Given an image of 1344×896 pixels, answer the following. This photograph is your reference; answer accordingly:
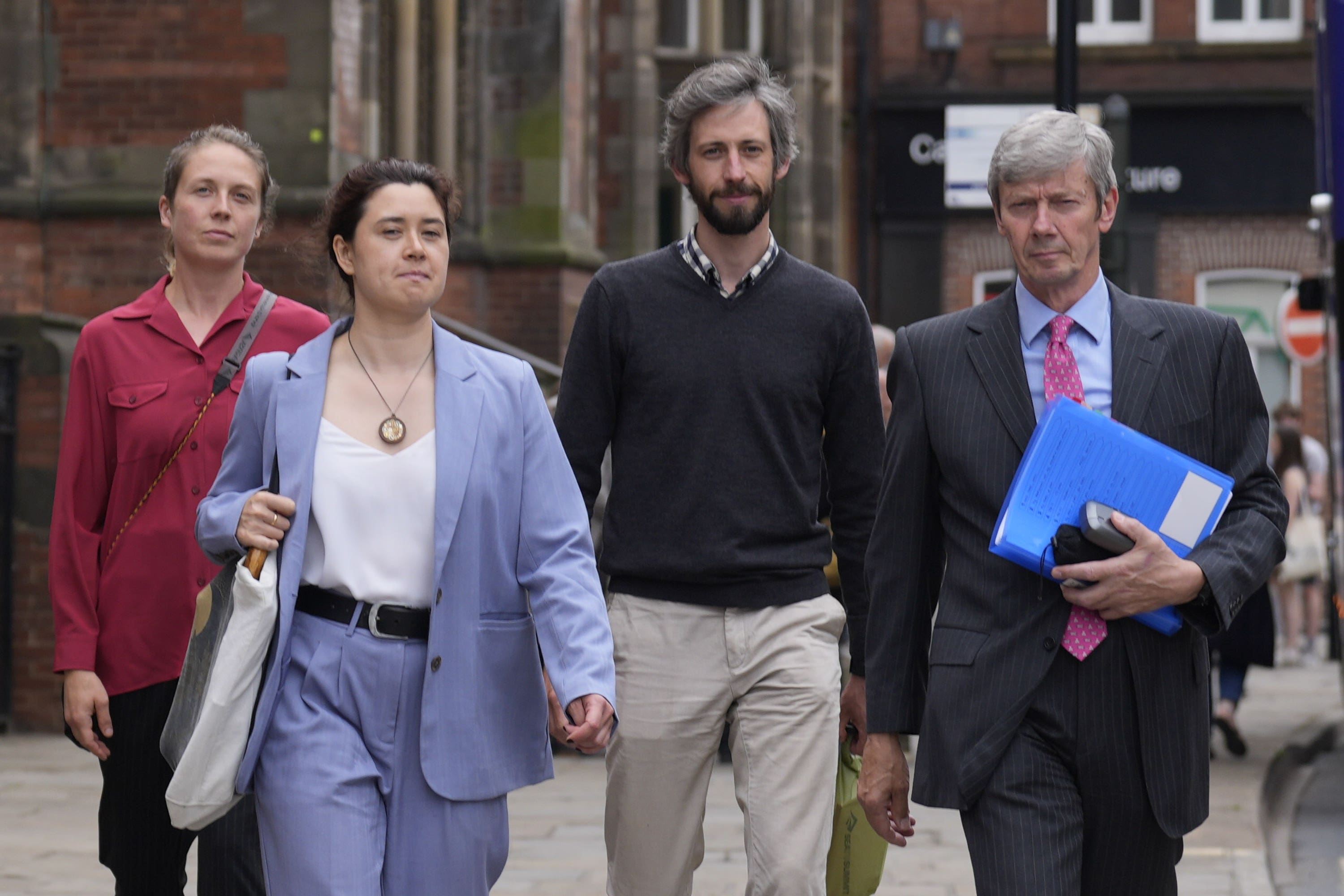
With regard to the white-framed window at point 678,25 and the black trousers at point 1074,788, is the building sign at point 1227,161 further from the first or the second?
the black trousers at point 1074,788

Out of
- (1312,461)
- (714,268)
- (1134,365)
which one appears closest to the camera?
(1134,365)

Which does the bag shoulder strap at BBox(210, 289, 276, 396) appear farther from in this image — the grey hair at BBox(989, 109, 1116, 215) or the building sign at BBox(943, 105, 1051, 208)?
the building sign at BBox(943, 105, 1051, 208)

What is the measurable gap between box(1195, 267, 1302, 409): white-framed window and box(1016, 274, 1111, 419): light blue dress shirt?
76.8ft

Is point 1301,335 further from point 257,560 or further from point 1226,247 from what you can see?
point 257,560

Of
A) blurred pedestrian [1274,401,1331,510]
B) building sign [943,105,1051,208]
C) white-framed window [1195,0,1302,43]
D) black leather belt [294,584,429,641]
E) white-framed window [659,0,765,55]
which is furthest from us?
white-framed window [1195,0,1302,43]

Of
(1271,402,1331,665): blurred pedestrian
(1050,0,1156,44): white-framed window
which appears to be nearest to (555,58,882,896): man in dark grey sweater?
(1271,402,1331,665): blurred pedestrian

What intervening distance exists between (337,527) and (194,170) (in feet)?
4.33

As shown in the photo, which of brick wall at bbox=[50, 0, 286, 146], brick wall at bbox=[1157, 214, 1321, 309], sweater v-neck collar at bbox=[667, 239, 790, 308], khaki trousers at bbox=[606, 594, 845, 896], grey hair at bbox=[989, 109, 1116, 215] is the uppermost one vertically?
brick wall at bbox=[50, 0, 286, 146]

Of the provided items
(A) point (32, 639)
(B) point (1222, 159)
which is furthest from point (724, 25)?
(A) point (32, 639)

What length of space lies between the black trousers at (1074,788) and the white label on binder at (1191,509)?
0.67 feet

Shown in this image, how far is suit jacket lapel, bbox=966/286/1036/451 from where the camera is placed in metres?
3.98

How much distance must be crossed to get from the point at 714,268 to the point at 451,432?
118 centimetres

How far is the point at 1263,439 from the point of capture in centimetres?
402

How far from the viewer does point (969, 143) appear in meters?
11.8
